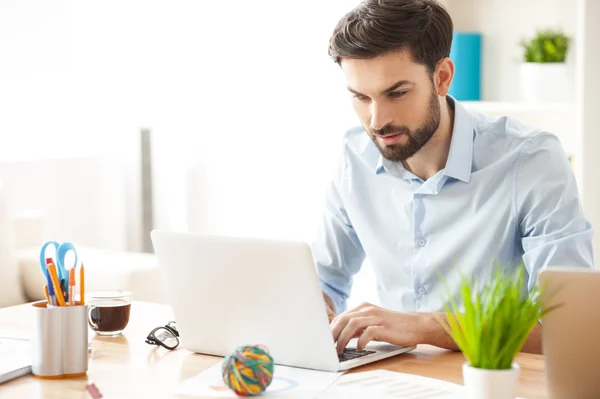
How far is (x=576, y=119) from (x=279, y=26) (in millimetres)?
1588

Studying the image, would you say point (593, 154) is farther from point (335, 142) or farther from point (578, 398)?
point (578, 398)

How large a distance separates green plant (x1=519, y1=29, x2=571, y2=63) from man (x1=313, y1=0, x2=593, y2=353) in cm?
116

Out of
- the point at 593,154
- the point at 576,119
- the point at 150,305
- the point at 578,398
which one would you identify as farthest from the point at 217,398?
the point at 576,119

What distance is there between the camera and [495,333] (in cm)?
117

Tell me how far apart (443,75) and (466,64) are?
1348 millimetres

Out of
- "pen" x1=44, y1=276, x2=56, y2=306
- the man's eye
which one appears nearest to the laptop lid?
"pen" x1=44, y1=276, x2=56, y2=306

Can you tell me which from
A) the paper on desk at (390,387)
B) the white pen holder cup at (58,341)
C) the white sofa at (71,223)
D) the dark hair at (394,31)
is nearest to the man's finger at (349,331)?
the paper on desk at (390,387)

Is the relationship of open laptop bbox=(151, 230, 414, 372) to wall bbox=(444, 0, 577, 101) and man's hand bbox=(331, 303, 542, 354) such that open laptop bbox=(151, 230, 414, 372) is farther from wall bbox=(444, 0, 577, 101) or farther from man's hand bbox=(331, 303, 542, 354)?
wall bbox=(444, 0, 577, 101)

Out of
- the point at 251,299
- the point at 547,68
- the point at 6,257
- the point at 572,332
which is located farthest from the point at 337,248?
the point at 6,257

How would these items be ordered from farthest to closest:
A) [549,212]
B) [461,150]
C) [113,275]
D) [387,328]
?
[113,275], [461,150], [549,212], [387,328]

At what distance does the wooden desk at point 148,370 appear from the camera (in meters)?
1.42

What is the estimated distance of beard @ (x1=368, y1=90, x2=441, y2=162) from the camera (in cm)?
189

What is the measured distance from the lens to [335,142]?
3955 mm

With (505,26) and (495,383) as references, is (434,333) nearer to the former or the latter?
(495,383)
